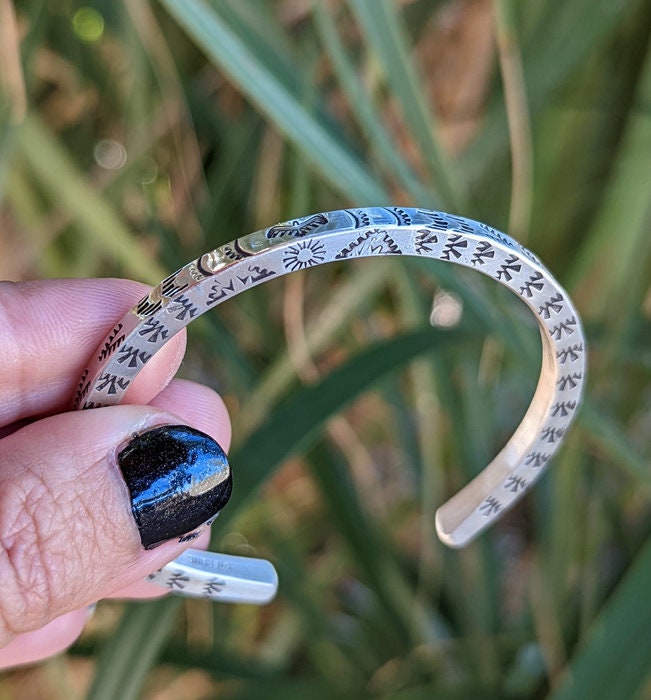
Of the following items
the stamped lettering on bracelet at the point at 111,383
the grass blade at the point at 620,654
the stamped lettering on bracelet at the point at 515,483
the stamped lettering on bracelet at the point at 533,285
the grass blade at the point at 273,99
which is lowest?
the grass blade at the point at 620,654

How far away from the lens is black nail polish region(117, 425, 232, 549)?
213mm

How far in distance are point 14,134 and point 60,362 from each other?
0.61 ft

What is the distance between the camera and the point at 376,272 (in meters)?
0.44

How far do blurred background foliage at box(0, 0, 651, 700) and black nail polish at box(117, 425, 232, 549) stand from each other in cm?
7

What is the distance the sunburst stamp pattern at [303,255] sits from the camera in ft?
0.66

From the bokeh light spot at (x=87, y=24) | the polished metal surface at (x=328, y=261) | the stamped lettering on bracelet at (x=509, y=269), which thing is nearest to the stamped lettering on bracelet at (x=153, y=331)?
the polished metal surface at (x=328, y=261)

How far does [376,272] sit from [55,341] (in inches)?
9.1

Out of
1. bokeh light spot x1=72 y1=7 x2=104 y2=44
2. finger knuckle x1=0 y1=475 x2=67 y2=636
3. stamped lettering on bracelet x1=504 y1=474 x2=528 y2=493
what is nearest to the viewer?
finger knuckle x1=0 y1=475 x2=67 y2=636

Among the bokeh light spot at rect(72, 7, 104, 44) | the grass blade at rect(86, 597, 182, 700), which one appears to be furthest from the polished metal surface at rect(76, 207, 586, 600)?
the bokeh light spot at rect(72, 7, 104, 44)

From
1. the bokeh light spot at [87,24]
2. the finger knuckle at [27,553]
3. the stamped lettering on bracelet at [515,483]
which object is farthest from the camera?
the bokeh light spot at [87,24]

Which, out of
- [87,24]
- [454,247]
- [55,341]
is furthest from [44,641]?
[87,24]

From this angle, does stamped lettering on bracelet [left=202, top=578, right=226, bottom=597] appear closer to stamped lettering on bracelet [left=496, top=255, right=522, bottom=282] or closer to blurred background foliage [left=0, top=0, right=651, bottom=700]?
blurred background foliage [left=0, top=0, right=651, bottom=700]

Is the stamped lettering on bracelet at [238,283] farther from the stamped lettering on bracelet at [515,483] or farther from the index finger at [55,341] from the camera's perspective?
the stamped lettering on bracelet at [515,483]

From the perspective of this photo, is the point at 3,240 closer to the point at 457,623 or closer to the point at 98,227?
the point at 98,227
